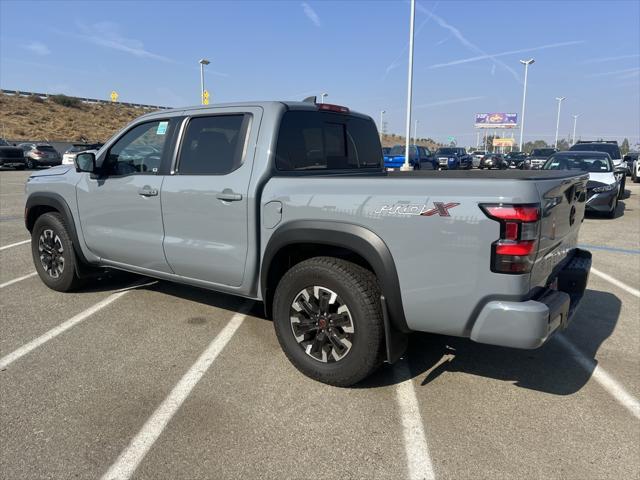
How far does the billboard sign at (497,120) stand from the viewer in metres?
106

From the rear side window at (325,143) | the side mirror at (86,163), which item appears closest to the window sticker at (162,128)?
the side mirror at (86,163)

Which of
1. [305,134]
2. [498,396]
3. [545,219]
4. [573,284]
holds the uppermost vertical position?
[305,134]

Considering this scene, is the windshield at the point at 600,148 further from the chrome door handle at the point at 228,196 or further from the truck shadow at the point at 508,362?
the chrome door handle at the point at 228,196

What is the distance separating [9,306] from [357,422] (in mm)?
3862

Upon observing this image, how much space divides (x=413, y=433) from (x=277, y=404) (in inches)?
33.9

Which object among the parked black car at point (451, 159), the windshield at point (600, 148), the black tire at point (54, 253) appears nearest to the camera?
the black tire at point (54, 253)

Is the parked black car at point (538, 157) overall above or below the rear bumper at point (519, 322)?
above

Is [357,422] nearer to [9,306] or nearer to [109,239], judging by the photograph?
[109,239]

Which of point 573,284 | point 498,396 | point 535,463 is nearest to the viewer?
point 535,463

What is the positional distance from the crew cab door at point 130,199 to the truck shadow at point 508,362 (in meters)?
2.21

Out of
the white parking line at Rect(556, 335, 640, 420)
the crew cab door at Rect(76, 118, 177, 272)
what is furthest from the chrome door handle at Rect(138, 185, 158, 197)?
the white parking line at Rect(556, 335, 640, 420)

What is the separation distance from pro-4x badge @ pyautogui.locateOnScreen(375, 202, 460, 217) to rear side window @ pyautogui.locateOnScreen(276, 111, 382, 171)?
103cm

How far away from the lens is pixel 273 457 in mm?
2521

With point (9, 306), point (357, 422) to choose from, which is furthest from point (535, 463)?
point (9, 306)
